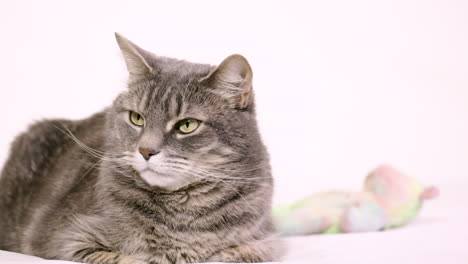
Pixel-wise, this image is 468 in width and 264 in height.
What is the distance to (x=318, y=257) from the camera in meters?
2.87

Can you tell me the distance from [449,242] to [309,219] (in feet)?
2.41

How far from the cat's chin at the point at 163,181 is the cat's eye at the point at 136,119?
22 cm

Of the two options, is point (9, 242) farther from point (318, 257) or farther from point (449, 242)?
point (449, 242)

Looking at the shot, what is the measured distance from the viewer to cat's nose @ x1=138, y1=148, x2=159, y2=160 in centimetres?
253

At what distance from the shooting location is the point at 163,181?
102 inches

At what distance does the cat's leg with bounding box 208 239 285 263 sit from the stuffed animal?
0.64m

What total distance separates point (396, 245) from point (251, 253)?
772mm

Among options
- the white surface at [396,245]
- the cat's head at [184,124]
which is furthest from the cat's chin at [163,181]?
the white surface at [396,245]

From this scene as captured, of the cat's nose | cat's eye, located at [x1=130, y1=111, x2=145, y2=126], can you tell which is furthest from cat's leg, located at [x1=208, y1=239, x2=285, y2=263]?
cat's eye, located at [x1=130, y1=111, x2=145, y2=126]

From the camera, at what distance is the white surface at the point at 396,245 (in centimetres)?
273

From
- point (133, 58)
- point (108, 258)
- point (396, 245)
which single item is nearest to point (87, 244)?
point (108, 258)

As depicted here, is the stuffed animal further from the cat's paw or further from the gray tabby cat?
the cat's paw

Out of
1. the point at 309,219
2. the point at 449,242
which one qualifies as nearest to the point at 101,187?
the point at 309,219

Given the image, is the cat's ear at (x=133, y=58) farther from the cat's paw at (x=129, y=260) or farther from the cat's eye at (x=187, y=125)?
the cat's paw at (x=129, y=260)
